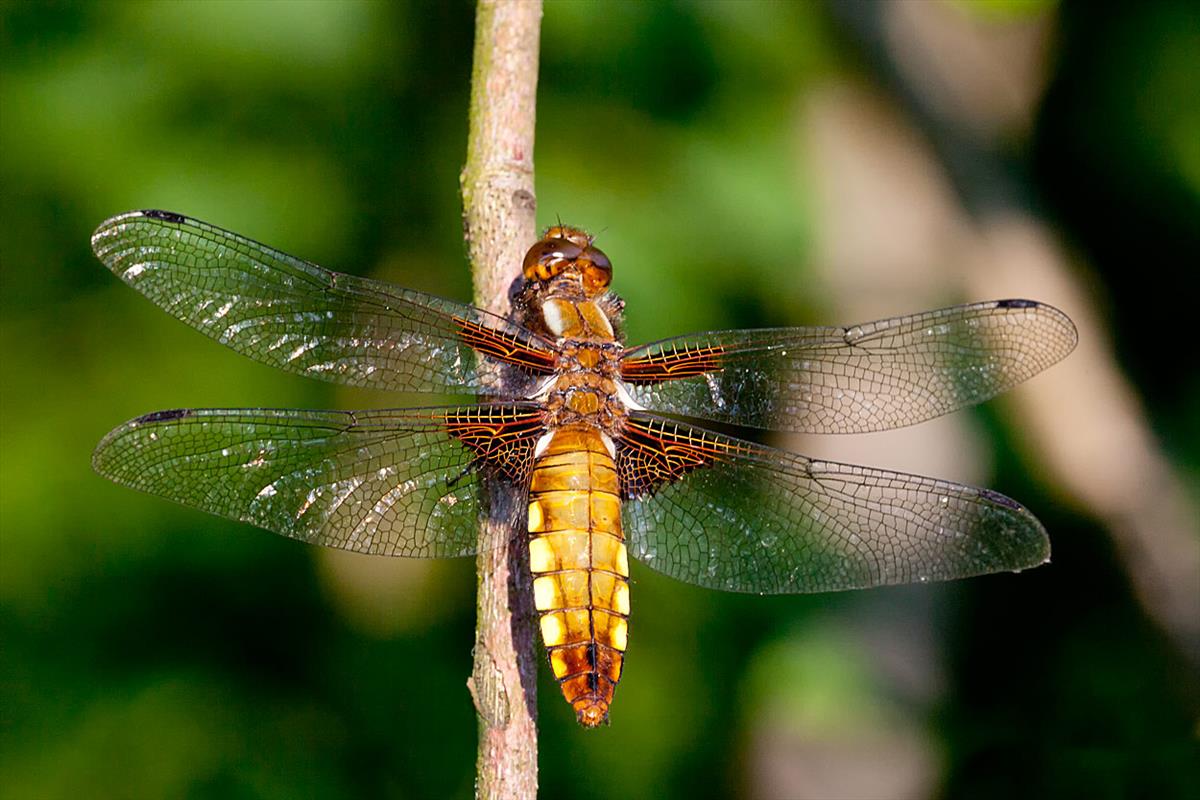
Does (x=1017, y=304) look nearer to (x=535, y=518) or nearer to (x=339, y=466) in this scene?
(x=535, y=518)

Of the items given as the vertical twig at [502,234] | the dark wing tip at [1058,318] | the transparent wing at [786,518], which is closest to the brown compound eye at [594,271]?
the vertical twig at [502,234]

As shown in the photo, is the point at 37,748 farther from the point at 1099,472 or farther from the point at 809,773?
the point at 1099,472

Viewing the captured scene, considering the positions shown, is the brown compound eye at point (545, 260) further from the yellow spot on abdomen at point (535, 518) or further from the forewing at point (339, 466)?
the yellow spot on abdomen at point (535, 518)

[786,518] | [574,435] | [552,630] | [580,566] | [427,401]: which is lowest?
[552,630]

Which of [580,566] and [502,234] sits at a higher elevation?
[502,234]

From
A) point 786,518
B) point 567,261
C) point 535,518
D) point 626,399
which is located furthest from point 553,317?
point 786,518

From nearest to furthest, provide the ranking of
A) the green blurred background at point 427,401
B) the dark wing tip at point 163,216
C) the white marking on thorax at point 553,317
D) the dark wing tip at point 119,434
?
the dark wing tip at point 119,434
the dark wing tip at point 163,216
the white marking on thorax at point 553,317
the green blurred background at point 427,401

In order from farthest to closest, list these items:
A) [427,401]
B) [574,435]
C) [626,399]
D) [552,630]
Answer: [427,401]
[626,399]
[574,435]
[552,630]
